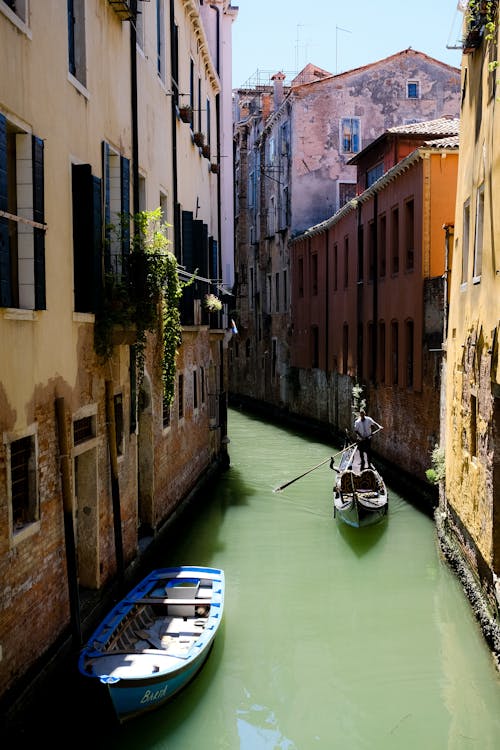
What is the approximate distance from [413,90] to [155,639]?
24.5 m

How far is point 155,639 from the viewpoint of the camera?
8195 mm

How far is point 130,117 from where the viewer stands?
1025cm

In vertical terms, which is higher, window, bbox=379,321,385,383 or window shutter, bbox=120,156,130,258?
window shutter, bbox=120,156,130,258

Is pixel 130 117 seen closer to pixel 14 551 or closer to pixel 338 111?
pixel 14 551

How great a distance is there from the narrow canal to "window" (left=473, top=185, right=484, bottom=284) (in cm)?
396

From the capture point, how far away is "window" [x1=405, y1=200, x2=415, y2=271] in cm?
1680

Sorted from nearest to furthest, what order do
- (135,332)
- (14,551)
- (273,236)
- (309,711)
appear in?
(14,551) < (309,711) < (135,332) < (273,236)

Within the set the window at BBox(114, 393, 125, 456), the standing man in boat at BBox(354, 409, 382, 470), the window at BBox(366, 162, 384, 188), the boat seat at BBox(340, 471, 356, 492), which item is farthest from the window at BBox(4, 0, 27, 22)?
the window at BBox(366, 162, 384, 188)

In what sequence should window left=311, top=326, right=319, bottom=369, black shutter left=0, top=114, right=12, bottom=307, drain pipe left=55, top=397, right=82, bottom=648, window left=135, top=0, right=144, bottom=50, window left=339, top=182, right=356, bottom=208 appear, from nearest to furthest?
black shutter left=0, top=114, right=12, bottom=307, drain pipe left=55, top=397, right=82, bottom=648, window left=135, top=0, right=144, bottom=50, window left=311, top=326, right=319, bottom=369, window left=339, top=182, right=356, bottom=208

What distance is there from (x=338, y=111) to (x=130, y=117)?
65.8ft

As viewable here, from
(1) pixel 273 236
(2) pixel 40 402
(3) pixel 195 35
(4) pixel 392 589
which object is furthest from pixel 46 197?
(1) pixel 273 236

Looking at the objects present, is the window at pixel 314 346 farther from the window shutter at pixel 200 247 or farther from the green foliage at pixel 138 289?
the green foliage at pixel 138 289

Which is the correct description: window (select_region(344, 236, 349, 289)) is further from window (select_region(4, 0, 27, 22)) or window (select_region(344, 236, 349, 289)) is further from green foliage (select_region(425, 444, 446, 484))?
window (select_region(4, 0, 27, 22))

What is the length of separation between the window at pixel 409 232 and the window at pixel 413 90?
13.2 m
